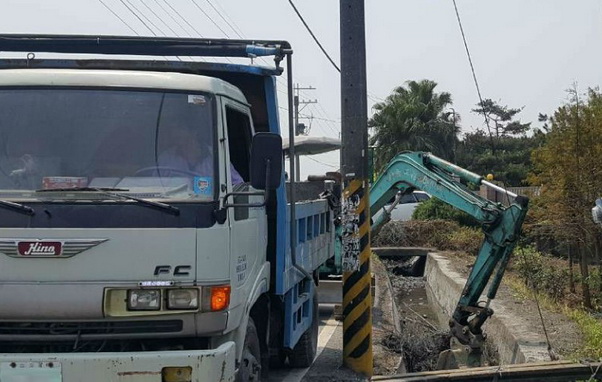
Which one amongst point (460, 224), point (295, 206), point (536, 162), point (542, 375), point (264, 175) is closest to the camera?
point (264, 175)

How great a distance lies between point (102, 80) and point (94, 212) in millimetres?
915

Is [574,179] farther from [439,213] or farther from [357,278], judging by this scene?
[357,278]

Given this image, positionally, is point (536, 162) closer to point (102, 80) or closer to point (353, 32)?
point (353, 32)

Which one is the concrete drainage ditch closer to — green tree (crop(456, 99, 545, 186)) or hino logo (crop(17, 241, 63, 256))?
hino logo (crop(17, 241, 63, 256))

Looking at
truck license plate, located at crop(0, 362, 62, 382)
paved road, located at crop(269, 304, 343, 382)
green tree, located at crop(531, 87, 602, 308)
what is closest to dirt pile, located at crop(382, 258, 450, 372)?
paved road, located at crop(269, 304, 343, 382)

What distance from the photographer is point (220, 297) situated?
4.46m

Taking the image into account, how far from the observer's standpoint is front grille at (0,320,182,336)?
4363 millimetres

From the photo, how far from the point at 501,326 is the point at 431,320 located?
633 cm

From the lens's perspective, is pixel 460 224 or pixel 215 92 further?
pixel 460 224

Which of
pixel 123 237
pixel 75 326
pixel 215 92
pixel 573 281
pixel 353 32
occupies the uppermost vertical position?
pixel 353 32

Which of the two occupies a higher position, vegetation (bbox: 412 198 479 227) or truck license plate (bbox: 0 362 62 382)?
truck license plate (bbox: 0 362 62 382)

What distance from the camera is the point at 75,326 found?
4.37 meters

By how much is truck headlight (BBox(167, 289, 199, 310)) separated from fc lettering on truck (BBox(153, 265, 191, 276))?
11cm

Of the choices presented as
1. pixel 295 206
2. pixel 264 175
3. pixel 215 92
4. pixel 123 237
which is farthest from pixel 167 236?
pixel 295 206
